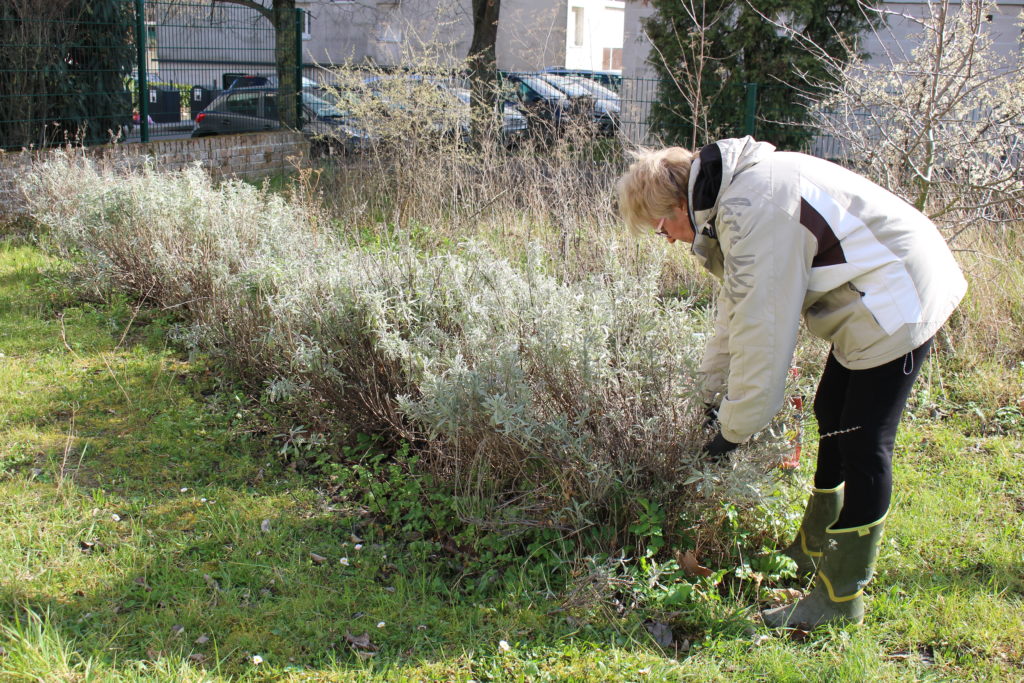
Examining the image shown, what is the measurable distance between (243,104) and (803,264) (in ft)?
36.7

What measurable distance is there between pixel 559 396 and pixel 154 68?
31.0 feet

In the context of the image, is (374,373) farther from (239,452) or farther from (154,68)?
(154,68)

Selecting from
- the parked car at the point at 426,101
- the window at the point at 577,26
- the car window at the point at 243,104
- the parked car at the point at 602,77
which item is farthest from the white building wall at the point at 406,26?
the parked car at the point at 426,101

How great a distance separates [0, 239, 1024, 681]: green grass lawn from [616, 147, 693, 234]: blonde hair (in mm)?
1294

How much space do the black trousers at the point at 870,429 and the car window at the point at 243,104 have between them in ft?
35.9

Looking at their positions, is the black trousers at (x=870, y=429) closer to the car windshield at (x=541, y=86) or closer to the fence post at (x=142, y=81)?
the fence post at (x=142, y=81)

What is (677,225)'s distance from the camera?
2686 mm

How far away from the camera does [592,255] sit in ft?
17.6

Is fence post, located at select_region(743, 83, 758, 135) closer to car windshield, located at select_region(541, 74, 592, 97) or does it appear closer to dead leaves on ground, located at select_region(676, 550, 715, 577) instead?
car windshield, located at select_region(541, 74, 592, 97)

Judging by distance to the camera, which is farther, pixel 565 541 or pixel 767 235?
pixel 565 541

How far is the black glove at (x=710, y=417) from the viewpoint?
2918mm

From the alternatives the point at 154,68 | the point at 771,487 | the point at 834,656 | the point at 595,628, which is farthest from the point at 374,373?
the point at 154,68

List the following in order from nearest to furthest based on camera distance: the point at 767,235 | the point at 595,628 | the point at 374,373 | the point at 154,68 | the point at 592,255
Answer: the point at 767,235 < the point at 595,628 < the point at 374,373 < the point at 592,255 < the point at 154,68

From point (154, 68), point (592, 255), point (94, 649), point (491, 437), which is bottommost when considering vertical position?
point (94, 649)
